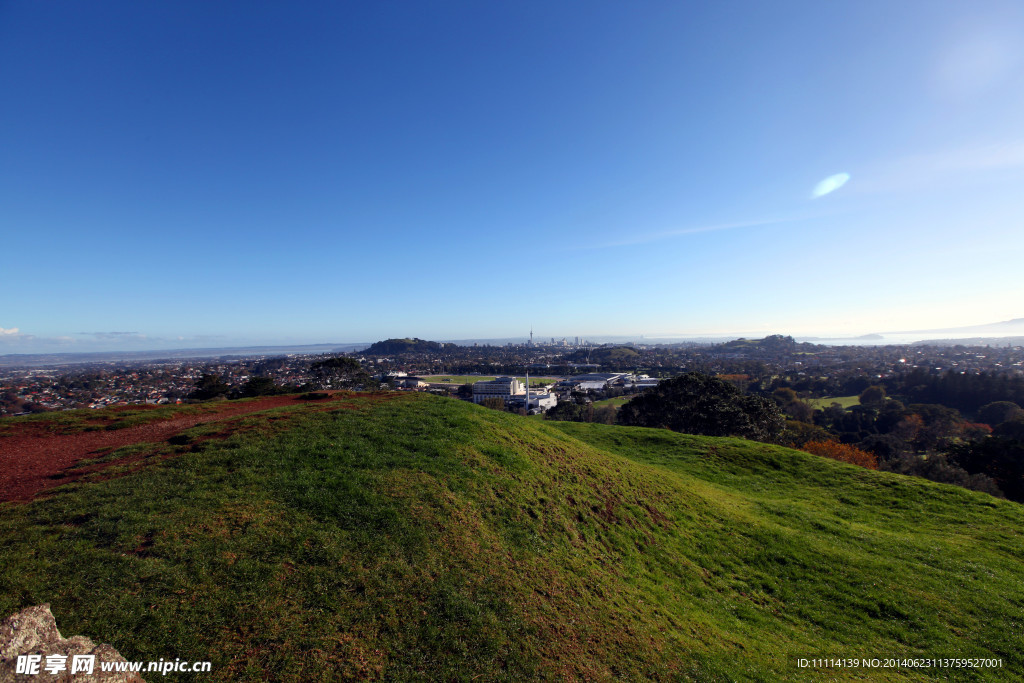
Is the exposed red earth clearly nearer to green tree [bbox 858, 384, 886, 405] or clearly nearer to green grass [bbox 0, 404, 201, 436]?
green grass [bbox 0, 404, 201, 436]

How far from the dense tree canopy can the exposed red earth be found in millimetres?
31358

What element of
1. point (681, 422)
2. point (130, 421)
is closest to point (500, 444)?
point (130, 421)

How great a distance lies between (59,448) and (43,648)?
39.2ft

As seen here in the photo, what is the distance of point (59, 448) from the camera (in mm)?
11789

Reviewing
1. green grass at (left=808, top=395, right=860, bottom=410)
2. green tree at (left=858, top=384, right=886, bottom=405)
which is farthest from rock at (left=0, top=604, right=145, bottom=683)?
green tree at (left=858, top=384, right=886, bottom=405)

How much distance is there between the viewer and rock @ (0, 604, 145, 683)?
3.90 metres

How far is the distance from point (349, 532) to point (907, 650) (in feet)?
40.8

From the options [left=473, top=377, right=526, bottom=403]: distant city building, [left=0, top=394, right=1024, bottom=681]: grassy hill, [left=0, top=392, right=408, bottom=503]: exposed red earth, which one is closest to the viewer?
[left=0, top=394, right=1024, bottom=681]: grassy hill

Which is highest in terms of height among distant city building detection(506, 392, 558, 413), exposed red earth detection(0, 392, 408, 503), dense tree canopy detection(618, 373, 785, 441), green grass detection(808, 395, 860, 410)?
exposed red earth detection(0, 392, 408, 503)

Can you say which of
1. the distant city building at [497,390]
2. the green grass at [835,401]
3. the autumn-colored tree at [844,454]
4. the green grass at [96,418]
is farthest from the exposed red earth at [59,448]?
the green grass at [835,401]

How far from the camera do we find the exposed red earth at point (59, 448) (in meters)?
8.90

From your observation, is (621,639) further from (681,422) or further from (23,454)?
(681,422)

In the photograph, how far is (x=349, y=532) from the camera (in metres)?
7.68

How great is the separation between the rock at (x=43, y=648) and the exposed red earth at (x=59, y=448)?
5575 millimetres
